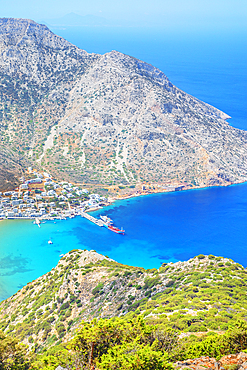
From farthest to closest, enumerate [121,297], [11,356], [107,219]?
[107,219] → [121,297] → [11,356]

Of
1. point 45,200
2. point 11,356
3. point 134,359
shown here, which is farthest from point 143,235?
point 134,359

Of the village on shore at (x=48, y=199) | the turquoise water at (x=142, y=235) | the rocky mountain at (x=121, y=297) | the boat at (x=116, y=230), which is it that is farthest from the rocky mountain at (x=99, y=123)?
the rocky mountain at (x=121, y=297)

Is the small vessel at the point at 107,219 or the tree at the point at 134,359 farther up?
the small vessel at the point at 107,219

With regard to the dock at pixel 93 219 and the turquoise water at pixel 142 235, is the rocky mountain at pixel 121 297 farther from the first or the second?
the dock at pixel 93 219

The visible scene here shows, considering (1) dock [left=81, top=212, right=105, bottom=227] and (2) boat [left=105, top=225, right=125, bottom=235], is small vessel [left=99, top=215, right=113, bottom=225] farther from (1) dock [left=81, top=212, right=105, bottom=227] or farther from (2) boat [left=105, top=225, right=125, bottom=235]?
(2) boat [left=105, top=225, right=125, bottom=235]

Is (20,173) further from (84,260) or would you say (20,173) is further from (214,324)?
(214,324)

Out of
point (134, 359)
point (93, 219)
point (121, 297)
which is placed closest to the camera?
point (134, 359)

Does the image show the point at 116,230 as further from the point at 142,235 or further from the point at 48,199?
the point at 48,199
